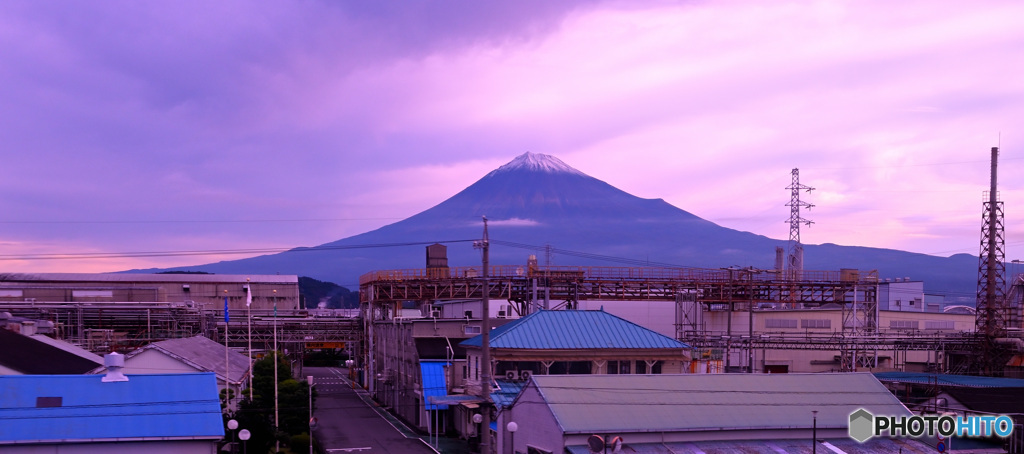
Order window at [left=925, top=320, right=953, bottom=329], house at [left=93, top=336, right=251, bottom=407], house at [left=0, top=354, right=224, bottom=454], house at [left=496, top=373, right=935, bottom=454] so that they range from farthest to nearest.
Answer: window at [left=925, top=320, right=953, bottom=329]
house at [left=93, top=336, right=251, bottom=407]
house at [left=496, top=373, right=935, bottom=454]
house at [left=0, top=354, right=224, bottom=454]

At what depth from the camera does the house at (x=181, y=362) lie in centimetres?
3831

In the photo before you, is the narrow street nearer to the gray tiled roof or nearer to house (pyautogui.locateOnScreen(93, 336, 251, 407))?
house (pyautogui.locateOnScreen(93, 336, 251, 407))

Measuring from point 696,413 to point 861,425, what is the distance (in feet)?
21.0

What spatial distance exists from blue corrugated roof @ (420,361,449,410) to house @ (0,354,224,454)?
776 inches

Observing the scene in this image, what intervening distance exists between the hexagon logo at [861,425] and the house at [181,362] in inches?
1031

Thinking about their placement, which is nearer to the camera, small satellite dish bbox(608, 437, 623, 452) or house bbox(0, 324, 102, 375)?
small satellite dish bbox(608, 437, 623, 452)

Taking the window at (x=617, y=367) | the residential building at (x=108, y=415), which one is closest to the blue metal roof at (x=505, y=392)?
the window at (x=617, y=367)

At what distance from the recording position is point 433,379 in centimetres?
4872

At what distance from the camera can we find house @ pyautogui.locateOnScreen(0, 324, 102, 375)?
3322 centimetres

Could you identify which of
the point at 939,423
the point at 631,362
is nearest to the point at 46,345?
the point at 631,362

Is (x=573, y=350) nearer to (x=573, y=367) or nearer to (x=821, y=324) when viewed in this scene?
(x=573, y=367)

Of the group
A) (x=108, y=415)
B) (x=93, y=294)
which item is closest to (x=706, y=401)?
(x=108, y=415)

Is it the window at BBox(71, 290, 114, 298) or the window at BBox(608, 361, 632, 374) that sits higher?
the window at BBox(608, 361, 632, 374)

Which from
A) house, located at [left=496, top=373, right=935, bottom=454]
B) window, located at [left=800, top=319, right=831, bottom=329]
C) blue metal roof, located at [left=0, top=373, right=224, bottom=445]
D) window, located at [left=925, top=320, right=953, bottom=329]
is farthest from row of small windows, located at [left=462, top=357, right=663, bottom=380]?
window, located at [left=925, top=320, right=953, bottom=329]
